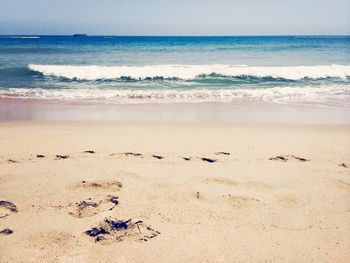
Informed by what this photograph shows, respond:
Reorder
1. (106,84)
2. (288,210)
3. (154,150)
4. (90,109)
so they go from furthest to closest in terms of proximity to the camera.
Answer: (106,84), (90,109), (154,150), (288,210)

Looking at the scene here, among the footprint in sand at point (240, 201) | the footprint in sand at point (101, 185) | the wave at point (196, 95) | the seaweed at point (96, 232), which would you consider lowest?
the seaweed at point (96, 232)

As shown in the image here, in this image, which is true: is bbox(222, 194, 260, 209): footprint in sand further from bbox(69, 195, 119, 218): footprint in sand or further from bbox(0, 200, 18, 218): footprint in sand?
bbox(0, 200, 18, 218): footprint in sand

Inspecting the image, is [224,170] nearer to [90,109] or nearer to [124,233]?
[124,233]

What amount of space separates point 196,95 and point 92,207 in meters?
7.78

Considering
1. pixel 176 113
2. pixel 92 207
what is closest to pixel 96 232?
pixel 92 207

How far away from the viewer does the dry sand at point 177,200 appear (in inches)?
96.4

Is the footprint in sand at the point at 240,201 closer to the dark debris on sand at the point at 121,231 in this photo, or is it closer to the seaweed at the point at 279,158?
the dark debris on sand at the point at 121,231

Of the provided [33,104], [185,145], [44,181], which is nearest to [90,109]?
[33,104]

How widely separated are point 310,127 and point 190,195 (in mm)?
3988

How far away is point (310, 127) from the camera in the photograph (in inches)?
247

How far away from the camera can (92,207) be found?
119 inches

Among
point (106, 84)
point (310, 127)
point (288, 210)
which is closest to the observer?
point (288, 210)

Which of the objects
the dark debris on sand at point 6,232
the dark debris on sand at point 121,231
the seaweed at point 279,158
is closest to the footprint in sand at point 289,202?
the seaweed at point 279,158

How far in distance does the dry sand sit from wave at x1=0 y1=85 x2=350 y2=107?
14.4ft
